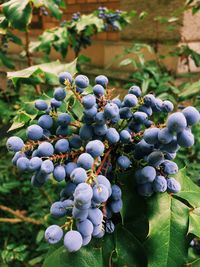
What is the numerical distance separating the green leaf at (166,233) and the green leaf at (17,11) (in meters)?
0.78

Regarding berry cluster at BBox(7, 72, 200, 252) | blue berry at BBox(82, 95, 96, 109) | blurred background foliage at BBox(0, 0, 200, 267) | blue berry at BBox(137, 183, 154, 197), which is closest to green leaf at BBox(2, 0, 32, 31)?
blurred background foliage at BBox(0, 0, 200, 267)

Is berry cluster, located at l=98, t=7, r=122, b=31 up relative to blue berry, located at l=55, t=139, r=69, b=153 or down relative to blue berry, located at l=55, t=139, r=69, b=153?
down

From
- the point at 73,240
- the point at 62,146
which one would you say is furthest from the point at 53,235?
the point at 62,146

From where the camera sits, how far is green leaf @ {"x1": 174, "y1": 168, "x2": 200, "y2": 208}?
1.97 feet

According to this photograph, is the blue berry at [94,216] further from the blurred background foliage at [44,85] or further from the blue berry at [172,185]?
the blurred background foliage at [44,85]

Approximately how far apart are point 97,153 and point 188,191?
0.24 meters

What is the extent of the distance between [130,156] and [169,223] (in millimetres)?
145

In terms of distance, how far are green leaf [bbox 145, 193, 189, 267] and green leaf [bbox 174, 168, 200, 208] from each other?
0.03m

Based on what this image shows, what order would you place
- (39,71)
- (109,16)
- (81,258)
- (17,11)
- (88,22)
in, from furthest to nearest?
(109,16) < (88,22) < (17,11) < (39,71) < (81,258)

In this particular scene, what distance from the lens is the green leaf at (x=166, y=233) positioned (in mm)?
571

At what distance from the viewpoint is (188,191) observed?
24.8 inches

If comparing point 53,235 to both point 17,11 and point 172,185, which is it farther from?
point 17,11

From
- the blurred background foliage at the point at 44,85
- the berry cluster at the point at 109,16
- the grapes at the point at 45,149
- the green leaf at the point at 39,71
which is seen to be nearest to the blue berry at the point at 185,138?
the grapes at the point at 45,149

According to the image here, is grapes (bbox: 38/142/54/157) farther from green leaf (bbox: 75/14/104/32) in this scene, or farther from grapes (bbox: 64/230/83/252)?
green leaf (bbox: 75/14/104/32)
